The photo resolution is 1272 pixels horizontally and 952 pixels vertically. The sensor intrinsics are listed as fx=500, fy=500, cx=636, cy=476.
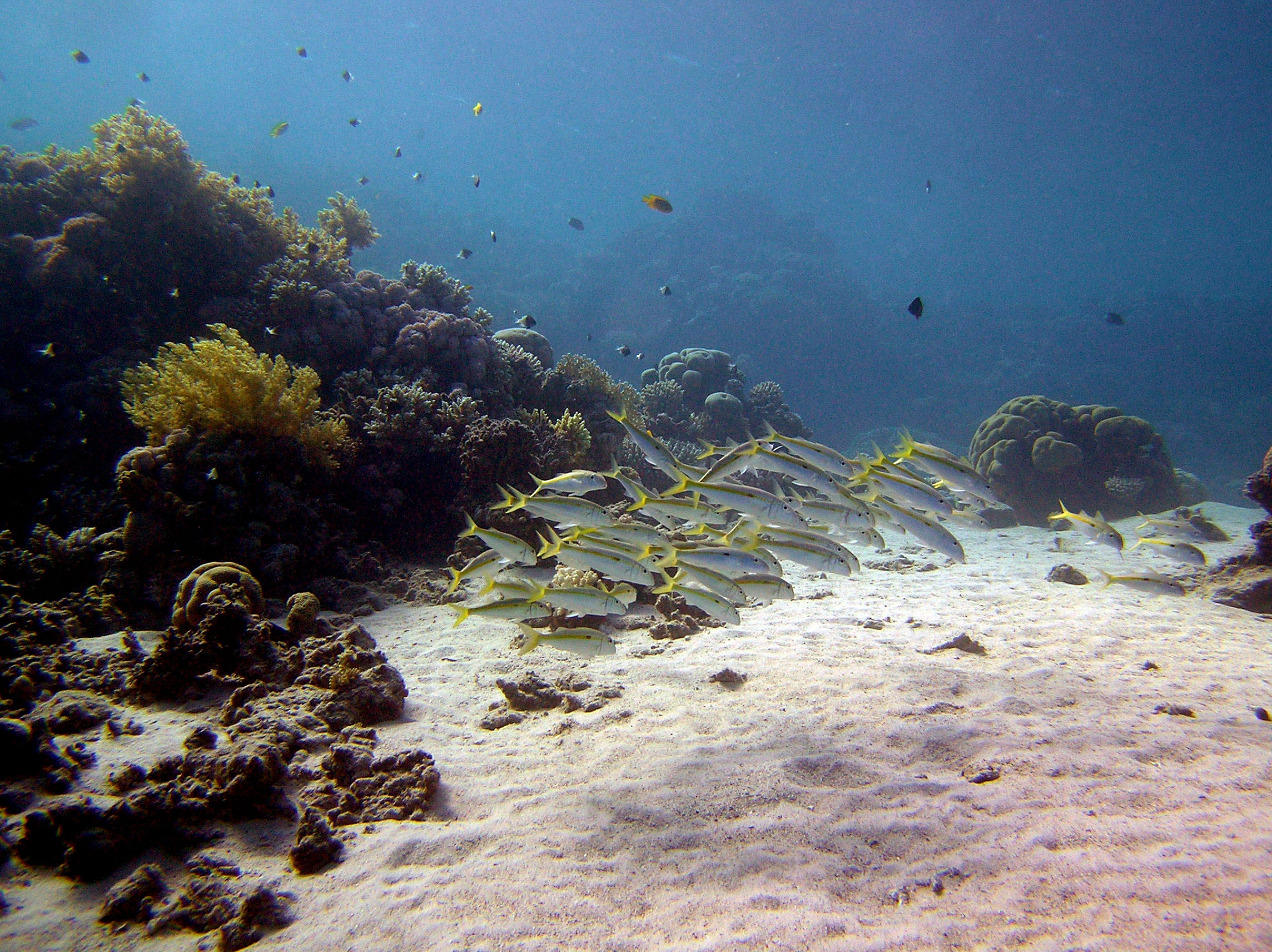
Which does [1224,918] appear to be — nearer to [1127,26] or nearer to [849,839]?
[849,839]

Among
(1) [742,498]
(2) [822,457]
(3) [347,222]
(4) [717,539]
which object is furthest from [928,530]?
(3) [347,222]

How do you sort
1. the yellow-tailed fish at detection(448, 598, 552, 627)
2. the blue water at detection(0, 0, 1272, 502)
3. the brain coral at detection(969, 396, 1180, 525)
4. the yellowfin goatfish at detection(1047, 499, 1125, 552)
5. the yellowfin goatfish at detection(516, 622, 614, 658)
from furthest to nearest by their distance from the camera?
the blue water at detection(0, 0, 1272, 502), the brain coral at detection(969, 396, 1180, 525), the yellowfin goatfish at detection(1047, 499, 1125, 552), the yellow-tailed fish at detection(448, 598, 552, 627), the yellowfin goatfish at detection(516, 622, 614, 658)

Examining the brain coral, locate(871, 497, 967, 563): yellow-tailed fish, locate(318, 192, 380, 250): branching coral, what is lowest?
locate(871, 497, 967, 563): yellow-tailed fish

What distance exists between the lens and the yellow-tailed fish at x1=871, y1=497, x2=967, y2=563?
4.36 meters

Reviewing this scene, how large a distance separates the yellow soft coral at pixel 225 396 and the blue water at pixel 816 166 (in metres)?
18.1

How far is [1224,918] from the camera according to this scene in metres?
1.83

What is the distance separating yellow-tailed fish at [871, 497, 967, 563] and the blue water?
74.1 feet

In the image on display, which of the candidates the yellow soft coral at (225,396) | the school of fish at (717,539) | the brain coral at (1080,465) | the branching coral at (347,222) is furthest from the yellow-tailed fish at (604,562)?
the brain coral at (1080,465)

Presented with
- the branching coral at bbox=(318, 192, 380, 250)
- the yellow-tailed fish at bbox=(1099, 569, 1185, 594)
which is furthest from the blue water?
the yellow-tailed fish at bbox=(1099, 569, 1185, 594)

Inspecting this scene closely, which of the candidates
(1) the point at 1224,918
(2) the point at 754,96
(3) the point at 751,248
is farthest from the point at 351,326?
(2) the point at 754,96

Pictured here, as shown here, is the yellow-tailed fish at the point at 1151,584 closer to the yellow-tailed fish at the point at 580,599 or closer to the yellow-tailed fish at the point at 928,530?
the yellow-tailed fish at the point at 928,530

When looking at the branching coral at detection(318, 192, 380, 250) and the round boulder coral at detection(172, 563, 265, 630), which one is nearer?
the round boulder coral at detection(172, 563, 265, 630)

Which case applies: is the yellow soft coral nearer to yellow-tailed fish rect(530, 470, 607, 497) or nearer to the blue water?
yellow-tailed fish rect(530, 470, 607, 497)

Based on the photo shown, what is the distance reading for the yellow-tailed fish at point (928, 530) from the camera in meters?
4.36
